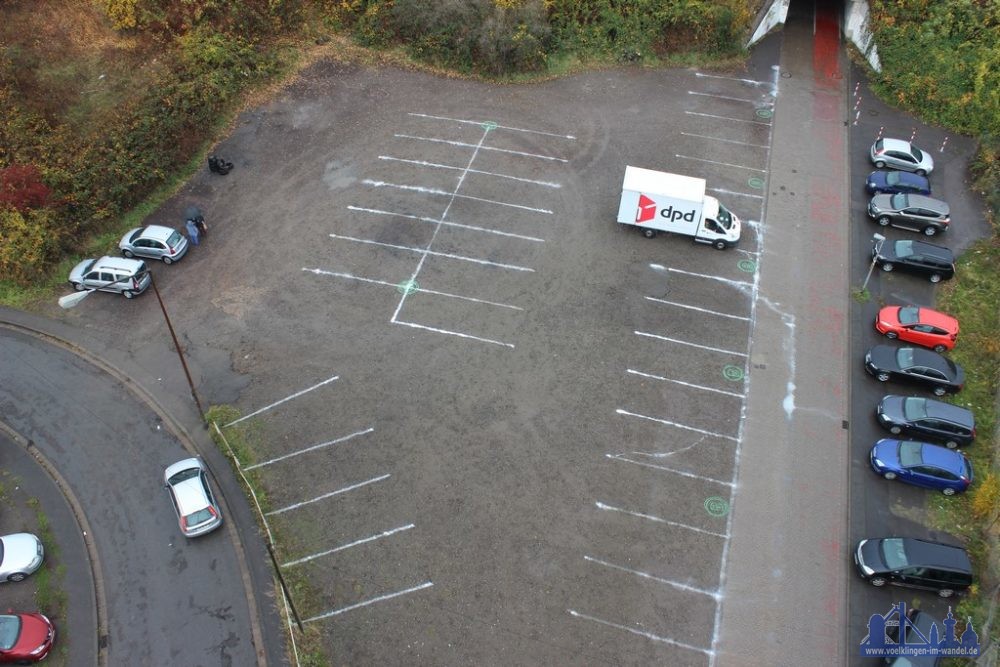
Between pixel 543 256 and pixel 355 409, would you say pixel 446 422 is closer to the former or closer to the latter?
pixel 355 409

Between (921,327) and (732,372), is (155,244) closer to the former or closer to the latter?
(732,372)

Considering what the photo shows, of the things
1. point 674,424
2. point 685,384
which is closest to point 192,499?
point 674,424

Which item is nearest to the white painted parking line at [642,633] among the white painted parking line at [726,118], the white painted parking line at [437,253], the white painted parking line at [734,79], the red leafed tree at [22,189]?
the white painted parking line at [437,253]

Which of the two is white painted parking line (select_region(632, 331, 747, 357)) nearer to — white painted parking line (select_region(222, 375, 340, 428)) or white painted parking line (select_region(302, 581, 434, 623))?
white painted parking line (select_region(222, 375, 340, 428))

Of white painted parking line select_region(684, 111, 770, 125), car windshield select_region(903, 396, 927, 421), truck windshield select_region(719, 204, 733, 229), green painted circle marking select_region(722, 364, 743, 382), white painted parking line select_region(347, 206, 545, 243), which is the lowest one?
green painted circle marking select_region(722, 364, 743, 382)

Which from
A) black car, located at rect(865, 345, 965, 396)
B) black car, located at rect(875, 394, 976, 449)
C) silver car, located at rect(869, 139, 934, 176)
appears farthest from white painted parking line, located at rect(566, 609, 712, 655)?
silver car, located at rect(869, 139, 934, 176)

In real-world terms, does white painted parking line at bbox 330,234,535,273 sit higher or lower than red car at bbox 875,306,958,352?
higher
